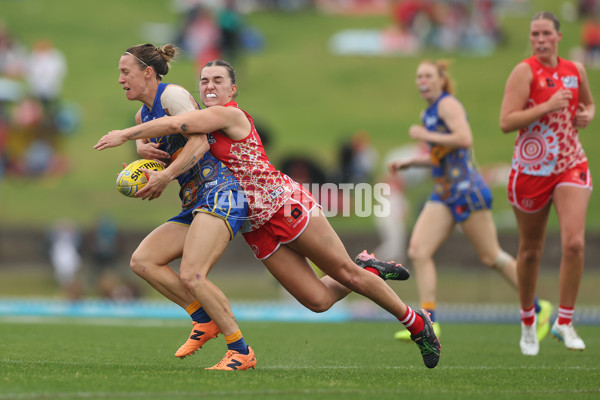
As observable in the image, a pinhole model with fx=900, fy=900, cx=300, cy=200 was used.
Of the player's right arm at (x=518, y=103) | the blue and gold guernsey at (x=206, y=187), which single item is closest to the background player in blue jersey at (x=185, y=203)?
the blue and gold guernsey at (x=206, y=187)

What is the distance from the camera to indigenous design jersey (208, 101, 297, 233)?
20.0 ft

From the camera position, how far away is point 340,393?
497 centimetres

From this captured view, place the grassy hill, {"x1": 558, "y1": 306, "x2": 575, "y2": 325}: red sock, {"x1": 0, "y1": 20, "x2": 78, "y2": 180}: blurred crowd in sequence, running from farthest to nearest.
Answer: {"x1": 0, "y1": 20, "x2": 78, "y2": 180}: blurred crowd < the grassy hill < {"x1": 558, "y1": 306, "x2": 575, "y2": 325}: red sock

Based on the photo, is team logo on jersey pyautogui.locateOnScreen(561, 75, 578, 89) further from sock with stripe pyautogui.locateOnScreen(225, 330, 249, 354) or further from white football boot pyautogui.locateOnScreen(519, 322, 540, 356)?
sock with stripe pyautogui.locateOnScreen(225, 330, 249, 354)

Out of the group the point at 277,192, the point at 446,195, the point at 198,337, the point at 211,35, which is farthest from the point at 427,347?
the point at 211,35

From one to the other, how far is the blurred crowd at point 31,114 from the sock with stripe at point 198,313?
17.1 m

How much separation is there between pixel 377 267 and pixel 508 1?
31.1 m

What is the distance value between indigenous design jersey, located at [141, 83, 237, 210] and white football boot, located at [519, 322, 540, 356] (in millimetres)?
3175

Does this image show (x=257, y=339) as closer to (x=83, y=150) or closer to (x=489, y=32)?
(x=83, y=150)

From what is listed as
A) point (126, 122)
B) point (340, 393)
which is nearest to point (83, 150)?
point (126, 122)

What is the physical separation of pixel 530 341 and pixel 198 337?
9.85 feet

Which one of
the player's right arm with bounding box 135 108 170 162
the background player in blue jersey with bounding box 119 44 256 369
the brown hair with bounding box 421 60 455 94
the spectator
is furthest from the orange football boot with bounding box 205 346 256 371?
the spectator

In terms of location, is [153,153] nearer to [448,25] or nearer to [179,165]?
[179,165]

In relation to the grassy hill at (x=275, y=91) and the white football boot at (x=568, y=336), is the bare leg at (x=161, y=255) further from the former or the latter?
the grassy hill at (x=275, y=91)
